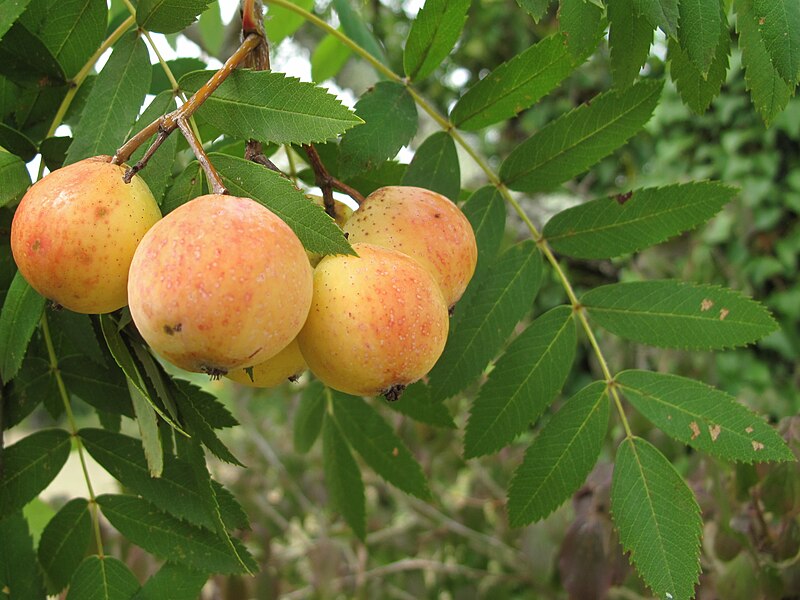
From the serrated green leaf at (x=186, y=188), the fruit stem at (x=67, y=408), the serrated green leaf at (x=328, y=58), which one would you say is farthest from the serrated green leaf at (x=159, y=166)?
the serrated green leaf at (x=328, y=58)

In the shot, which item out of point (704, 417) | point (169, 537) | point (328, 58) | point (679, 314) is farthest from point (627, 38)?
point (328, 58)

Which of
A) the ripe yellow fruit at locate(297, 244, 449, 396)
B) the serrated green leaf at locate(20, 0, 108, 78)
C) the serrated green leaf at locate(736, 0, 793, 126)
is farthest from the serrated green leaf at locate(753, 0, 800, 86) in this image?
the serrated green leaf at locate(20, 0, 108, 78)

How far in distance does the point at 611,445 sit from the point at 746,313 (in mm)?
1316

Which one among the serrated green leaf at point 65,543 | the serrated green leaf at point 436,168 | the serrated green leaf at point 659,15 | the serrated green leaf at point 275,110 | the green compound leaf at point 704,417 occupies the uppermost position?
the serrated green leaf at point 659,15

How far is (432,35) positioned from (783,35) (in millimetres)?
481

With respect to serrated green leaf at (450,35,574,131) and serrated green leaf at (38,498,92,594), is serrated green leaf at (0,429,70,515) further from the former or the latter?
serrated green leaf at (450,35,574,131)

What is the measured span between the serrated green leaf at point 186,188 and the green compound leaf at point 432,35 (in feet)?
1.47

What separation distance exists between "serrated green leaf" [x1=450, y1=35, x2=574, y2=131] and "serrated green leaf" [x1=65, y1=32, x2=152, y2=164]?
48cm

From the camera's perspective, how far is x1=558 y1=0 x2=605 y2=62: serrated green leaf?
93 centimetres

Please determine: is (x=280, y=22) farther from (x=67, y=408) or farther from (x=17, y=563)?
(x=17, y=563)

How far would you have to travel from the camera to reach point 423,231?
891 millimetres

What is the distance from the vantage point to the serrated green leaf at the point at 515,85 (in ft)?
3.64

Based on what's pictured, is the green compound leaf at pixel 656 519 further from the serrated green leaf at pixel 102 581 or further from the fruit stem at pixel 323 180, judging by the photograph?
the serrated green leaf at pixel 102 581

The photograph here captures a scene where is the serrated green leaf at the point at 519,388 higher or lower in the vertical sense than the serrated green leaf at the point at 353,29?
lower
